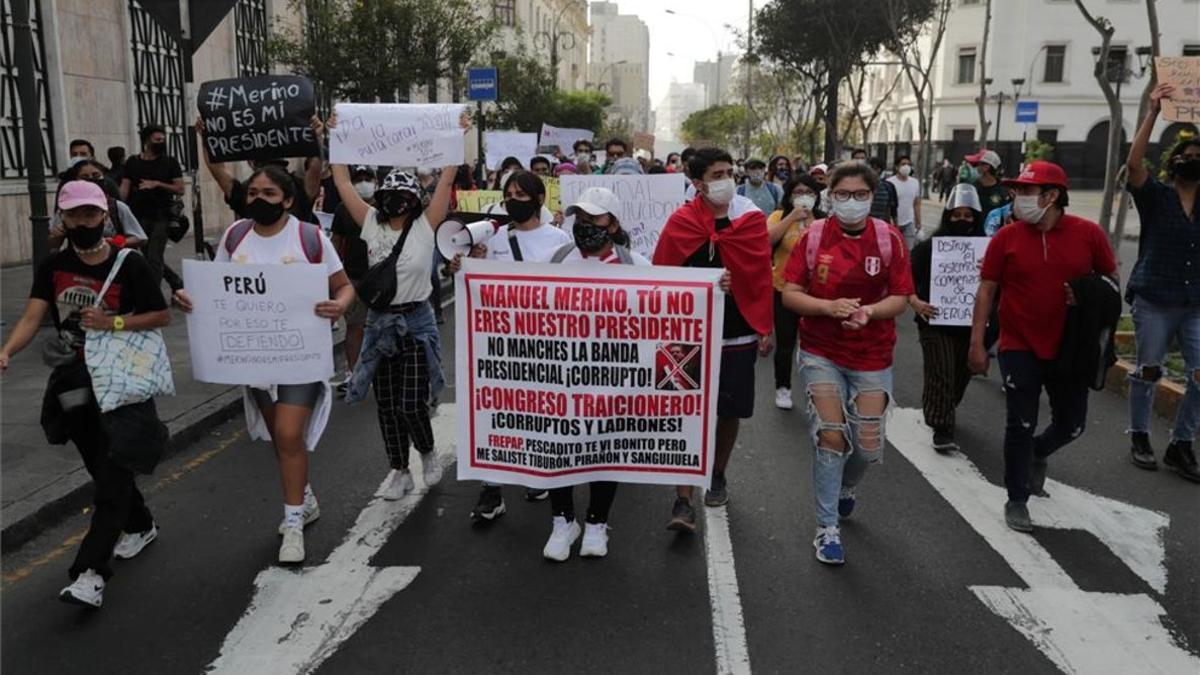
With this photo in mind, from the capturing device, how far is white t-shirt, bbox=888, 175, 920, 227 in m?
13.0

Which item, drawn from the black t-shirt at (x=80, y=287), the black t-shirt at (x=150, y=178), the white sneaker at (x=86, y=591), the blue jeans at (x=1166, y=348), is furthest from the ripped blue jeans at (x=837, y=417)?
the black t-shirt at (x=150, y=178)

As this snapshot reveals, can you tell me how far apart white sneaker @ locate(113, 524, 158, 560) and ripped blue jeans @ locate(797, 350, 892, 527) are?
331cm

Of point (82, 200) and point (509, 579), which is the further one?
point (509, 579)

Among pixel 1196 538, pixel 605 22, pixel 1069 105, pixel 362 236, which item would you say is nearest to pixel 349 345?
pixel 362 236

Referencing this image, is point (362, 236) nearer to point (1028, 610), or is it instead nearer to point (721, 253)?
point (721, 253)

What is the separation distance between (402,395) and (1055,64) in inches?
2187

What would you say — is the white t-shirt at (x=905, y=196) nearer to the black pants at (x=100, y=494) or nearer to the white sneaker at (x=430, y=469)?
the white sneaker at (x=430, y=469)

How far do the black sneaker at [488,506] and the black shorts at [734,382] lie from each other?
4.20 ft

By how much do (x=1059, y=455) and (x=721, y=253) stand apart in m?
3.20

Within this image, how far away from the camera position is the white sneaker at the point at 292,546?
4668 millimetres

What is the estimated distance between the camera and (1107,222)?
11047 mm

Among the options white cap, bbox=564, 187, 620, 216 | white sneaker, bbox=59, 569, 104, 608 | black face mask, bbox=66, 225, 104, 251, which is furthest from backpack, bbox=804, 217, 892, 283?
white sneaker, bbox=59, 569, 104, 608

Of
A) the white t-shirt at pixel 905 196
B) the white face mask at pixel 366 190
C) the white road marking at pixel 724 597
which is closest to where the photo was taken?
the white road marking at pixel 724 597

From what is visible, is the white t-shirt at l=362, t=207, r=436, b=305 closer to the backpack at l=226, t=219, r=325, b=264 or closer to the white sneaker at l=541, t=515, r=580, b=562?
the backpack at l=226, t=219, r=325, b=264
